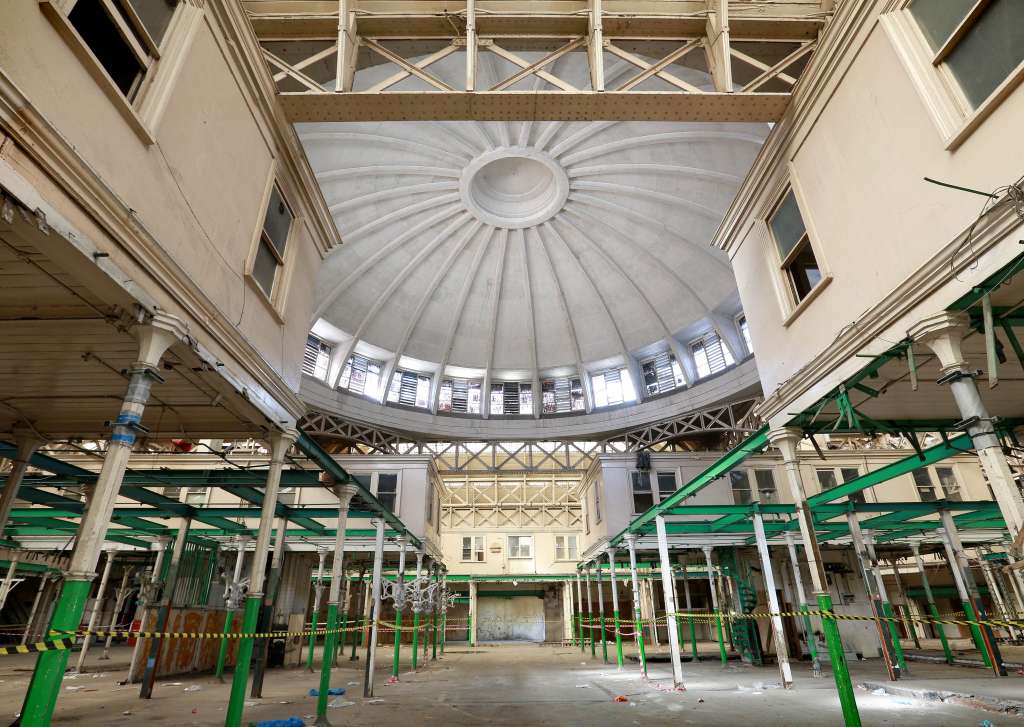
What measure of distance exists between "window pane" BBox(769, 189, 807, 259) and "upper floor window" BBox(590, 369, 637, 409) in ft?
76.0

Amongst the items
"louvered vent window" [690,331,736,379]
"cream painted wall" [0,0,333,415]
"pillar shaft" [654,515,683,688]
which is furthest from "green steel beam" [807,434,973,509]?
"louvered vent window" [690,331,736,379]

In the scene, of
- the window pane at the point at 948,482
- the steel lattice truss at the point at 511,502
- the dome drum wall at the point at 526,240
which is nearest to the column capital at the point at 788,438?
the dome drum wall at the point at 526,240

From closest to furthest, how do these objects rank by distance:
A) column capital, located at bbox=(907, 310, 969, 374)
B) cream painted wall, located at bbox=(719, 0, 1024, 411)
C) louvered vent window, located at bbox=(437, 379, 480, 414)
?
cream painted wall, located at bbox=(719, 0, 1024, 411), column capital, located at bbox=(907, 310, 969, 374), louvered vent window, located at bbox=(437, 379, 480, 414)

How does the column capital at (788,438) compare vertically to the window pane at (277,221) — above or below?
below

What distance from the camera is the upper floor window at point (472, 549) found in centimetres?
3578

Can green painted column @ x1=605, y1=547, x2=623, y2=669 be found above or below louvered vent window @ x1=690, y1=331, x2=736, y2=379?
below

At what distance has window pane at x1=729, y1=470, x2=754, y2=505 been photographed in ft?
78.6

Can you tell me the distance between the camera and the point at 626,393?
1281 inches

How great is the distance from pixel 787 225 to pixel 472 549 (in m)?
31.5

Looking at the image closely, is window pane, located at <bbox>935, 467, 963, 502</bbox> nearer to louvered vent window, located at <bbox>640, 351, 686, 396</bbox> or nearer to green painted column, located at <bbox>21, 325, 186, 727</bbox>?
louvered vent window, located at <bbox>640, 351, 686, 396</bbox>

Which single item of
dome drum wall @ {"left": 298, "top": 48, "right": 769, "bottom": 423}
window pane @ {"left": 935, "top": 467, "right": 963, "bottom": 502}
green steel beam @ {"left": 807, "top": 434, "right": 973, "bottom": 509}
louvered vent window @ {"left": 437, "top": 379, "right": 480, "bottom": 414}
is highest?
dome drum wall @ {"left": 298, "top": 48, "right": 769, "bottom": 423}

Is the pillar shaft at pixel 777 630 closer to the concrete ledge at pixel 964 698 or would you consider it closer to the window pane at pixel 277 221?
the concrete ledge at pixel 964 698

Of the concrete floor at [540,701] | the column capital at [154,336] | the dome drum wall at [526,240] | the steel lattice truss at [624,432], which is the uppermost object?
the dome drum wall at [526,240]

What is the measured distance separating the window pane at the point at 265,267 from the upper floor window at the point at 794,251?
333 inches
